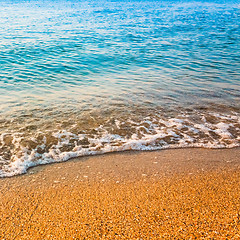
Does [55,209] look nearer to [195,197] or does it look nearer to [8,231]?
[8,231]

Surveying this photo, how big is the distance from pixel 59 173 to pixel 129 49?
11596 mm

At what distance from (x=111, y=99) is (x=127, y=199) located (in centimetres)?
419

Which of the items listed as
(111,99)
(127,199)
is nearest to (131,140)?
(127,199)

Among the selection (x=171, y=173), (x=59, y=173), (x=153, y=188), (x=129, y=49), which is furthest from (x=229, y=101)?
(x=129, y=49)

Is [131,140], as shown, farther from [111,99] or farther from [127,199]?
[111,99]

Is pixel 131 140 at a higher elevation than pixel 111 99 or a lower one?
higher

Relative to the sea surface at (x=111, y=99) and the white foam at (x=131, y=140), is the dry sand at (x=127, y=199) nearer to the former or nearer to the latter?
the white foam at (x=131, y=140)

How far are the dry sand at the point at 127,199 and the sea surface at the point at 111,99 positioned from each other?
0.50 metres

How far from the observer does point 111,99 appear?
270 inches

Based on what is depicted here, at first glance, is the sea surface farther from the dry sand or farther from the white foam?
the dry sand

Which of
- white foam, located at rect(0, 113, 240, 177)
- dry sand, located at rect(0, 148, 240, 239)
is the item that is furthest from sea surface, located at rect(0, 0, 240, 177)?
dry sand, located at rect(0, 148, 240, 239)

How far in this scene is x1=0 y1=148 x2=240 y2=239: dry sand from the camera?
258 centimetres

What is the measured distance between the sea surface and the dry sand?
0.50 metres

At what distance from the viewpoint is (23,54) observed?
12633mm
